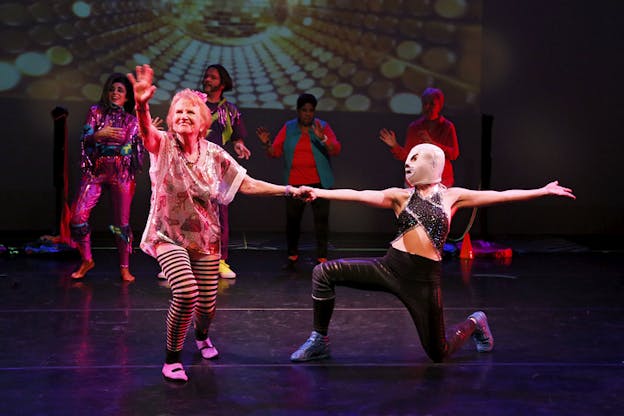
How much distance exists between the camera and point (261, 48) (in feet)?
30.3

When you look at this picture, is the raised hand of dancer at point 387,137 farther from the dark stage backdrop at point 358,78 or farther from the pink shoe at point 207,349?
the dark stage backdrop at point 358,78

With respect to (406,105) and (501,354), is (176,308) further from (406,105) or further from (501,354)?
(406,105)

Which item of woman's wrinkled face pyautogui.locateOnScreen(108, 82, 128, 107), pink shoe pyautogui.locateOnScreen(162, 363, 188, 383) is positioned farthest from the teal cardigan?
pink shoe pyautogui.locateOnScreen(162, 363, 188, 383)

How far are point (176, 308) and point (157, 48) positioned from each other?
5.77 m

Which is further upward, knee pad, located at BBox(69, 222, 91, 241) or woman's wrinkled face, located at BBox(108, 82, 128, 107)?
woman's wrinkled face, located at BBox(108, 82, 128, 107)

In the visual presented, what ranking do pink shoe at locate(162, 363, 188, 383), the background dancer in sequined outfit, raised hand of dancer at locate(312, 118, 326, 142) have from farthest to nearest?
raised hand of dancer at locate(312, 118, 326, 142)
the background dancer in sequined outfit
pink shoe at locate(162, 363, 188, 383)

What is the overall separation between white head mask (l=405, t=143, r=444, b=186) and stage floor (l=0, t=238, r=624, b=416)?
0.92 m

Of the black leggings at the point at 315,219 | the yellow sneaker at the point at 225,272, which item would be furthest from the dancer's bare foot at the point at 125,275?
the black leggings at the point at 315,219

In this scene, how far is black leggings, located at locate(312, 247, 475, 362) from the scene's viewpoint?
162 inches

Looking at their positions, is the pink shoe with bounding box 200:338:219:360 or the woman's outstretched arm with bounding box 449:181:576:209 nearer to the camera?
the woman's outstretched arm with bounding box 449:181:576:209

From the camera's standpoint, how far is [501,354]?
445 centimetres

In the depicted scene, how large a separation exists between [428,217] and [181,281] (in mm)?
1229

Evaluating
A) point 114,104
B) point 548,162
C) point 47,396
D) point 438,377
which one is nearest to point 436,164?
point 438,377

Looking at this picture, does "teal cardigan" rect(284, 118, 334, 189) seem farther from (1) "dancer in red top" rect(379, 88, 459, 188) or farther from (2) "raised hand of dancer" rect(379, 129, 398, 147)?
(2) "raised hand of dancer" rect(379, 129, 398, 147)
